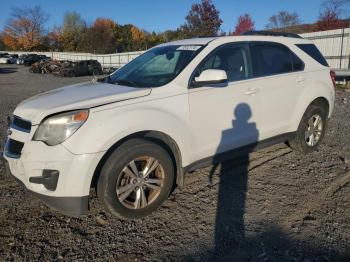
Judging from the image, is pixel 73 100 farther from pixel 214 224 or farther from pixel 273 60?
pixel 273 60

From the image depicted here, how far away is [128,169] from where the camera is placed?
3.49 metres

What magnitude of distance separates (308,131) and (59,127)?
3915 millimetres

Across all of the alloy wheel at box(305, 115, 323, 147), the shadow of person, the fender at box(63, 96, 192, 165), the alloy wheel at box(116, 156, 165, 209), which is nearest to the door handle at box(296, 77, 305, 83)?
the alloy wheel at box(305, 115, 323, 147)

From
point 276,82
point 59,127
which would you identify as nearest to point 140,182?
point 59,127

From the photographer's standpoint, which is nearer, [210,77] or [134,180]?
[134,180]

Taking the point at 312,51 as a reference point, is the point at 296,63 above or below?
below

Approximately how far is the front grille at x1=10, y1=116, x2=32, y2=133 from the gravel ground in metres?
1.01

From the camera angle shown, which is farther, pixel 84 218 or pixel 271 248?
pixel 84 218

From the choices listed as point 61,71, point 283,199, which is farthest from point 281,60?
point 61,71

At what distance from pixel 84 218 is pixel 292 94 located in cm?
328

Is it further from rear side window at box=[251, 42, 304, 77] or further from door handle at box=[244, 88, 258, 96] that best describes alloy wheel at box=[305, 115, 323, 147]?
door handle at box=[244, 88, 258, 96]

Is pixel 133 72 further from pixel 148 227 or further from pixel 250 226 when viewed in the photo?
pixel 250 226

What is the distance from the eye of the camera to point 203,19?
42969 mm

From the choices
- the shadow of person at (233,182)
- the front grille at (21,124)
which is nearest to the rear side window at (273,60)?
the shadow of person at (233,182)
